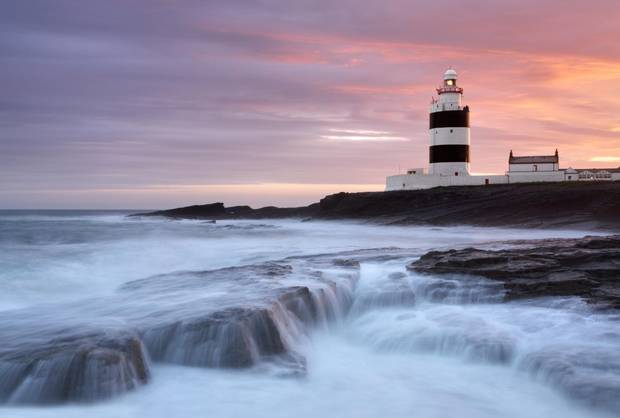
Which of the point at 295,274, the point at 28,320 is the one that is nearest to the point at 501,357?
the point at 295,274

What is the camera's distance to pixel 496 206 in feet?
76.4

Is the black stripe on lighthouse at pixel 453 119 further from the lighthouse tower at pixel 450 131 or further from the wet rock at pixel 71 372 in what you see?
the wet rock at pixel 71 372

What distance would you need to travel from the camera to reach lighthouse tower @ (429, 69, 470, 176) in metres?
29.9

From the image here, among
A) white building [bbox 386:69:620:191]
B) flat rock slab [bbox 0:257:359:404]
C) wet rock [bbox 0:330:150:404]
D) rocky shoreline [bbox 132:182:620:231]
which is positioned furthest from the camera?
white building [bbox 386:69:620:191]

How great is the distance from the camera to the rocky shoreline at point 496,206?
19703 mm

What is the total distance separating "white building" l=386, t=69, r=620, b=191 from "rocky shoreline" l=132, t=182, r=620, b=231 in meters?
1.99

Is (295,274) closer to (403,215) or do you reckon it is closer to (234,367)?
(234,367)

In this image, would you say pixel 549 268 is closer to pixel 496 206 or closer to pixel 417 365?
pixel 417 365

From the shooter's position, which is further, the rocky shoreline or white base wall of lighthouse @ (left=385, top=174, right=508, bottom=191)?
white base wall of lighthouse @ (left=385, top=174, right=508, bottom=191)

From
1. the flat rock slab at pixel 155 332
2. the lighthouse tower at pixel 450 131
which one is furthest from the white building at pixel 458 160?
the flat rock slab at pixel 155 332

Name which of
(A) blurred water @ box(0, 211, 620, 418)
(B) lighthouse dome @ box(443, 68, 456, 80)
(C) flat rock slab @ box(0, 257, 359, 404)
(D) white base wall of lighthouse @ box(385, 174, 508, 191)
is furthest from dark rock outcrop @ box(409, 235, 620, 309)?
(B) lighthouse dome @ box(443, 68, 456, 80)

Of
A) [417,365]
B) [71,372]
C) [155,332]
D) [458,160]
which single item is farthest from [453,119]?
[71,372]

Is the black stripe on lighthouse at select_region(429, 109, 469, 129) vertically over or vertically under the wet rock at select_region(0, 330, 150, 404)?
over

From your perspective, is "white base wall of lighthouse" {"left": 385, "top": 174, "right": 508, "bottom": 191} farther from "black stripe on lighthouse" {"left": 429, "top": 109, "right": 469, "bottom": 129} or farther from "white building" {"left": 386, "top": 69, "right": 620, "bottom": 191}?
"black stripe on lighthouse" {"left": 429, "top": 109, "right": 469, "bottom": 129}
